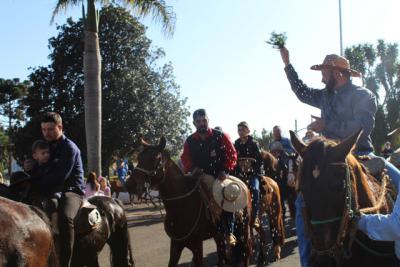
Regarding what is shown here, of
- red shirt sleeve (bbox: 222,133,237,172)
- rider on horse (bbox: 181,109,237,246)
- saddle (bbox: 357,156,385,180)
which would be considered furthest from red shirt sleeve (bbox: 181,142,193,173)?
saddle (bbox: 357,156,385,180)

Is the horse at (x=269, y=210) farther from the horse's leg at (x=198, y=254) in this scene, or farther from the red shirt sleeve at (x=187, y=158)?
the horse's leg at (x=198, y=254)

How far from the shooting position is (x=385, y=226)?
2.89 m

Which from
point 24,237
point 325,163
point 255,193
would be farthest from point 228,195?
point 325,163

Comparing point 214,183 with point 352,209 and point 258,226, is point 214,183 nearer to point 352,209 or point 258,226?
point 258,226

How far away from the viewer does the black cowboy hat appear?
16.5ft

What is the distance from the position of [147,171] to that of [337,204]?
13.6ft

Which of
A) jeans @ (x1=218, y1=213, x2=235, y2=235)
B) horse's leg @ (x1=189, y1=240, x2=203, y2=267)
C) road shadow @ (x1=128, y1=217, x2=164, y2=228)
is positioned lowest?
road shadow @ (x1=128, y1=217, x2=164, y2=228)

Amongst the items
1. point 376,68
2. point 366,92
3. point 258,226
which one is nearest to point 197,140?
point 258,226

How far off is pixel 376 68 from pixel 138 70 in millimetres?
33473

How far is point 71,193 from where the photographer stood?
17.6 ft

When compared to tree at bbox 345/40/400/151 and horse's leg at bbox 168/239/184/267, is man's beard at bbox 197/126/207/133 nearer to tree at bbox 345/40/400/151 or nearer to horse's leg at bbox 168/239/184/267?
horse's leg at bbox 168/239/184/267

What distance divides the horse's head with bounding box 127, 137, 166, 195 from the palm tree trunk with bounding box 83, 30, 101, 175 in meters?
6.64

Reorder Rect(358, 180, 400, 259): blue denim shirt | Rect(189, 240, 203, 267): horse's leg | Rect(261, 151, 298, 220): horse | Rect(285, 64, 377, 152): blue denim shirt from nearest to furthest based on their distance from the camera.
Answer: Rect(358, 180, 400, 259): blue denim shirt → Rect(285, 64, 377, 152): blue denim shirt → Rect(189, 240, 203, 267): horse's leg → Rect(261, 151, 298, 220): horse

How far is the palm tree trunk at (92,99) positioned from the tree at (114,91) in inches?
419
